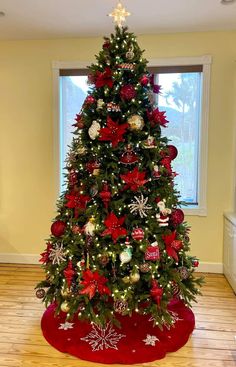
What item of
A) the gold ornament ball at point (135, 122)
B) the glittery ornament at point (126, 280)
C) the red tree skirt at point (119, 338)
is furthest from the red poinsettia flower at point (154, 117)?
the red tree skirt at point (119, 338)

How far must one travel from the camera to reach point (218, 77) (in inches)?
145

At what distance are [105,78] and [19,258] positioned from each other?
270 cm

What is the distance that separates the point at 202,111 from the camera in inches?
147

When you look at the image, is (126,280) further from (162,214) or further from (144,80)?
(144,80)

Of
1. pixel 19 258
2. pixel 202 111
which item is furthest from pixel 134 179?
pixel 19 258

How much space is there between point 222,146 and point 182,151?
1.49ft

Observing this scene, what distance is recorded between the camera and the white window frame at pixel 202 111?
3688mm

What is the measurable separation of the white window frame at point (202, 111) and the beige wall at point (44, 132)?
0.18ft

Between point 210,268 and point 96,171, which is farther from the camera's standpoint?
point 210,268

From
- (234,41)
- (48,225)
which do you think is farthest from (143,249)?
(234,41)

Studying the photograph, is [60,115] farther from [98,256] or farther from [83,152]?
[98,256]

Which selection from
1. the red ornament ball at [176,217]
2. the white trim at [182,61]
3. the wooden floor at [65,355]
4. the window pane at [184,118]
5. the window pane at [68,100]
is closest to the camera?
the wooden floor at [65,355]

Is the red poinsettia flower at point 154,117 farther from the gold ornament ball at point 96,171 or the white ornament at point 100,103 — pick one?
the gold ornament ball at point 96,171

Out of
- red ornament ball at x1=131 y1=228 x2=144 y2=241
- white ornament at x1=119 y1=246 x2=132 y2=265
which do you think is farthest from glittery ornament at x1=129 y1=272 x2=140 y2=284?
red ornament ball at x1=131 y1=228 x2=144 y2=241
